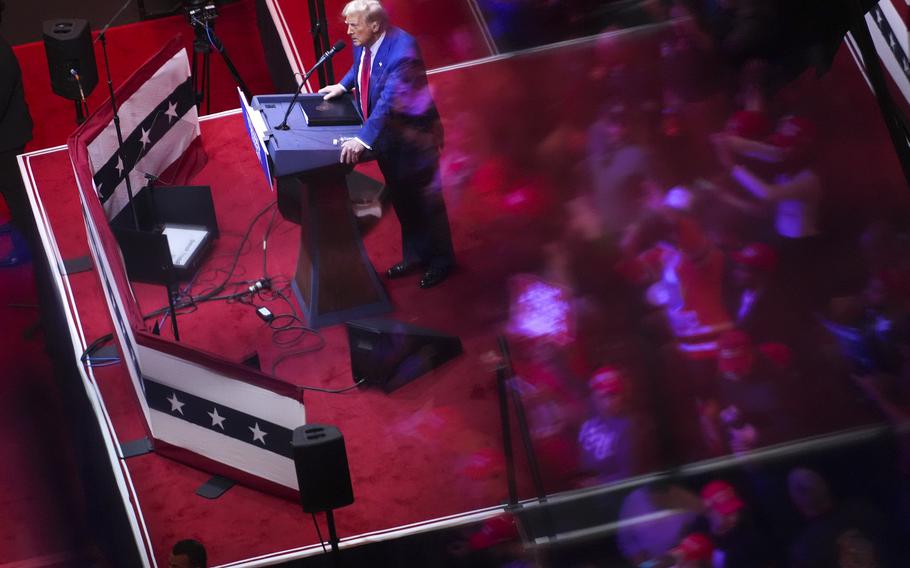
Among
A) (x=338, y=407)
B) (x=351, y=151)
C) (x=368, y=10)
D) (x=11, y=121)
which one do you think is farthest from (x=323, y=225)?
(x=11, y=121)

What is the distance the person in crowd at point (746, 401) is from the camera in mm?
3369

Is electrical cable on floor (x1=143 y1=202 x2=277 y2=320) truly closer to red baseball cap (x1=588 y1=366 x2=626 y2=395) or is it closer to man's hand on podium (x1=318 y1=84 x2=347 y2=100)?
man's hand on podium (x1=318 y1=84 x2=347 y2=100)

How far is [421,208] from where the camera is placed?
4.10 metres

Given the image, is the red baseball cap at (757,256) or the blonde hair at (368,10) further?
the red baseball cap at (757,256)

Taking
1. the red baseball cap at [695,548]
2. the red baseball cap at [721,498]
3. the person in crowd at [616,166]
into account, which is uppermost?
the person in crowd at [616,166]

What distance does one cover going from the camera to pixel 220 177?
4.79m

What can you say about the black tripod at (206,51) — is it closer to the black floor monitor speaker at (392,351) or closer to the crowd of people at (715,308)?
the black floor monitor speaker at (392,351)

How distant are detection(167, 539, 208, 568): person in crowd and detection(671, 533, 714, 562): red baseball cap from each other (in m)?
1.34

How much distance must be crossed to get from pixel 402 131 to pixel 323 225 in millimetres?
451

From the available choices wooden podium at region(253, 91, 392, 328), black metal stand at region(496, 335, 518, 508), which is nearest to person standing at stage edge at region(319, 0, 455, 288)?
wooden podium at region(253, 91, 392, 328)

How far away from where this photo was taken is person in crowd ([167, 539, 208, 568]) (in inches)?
118

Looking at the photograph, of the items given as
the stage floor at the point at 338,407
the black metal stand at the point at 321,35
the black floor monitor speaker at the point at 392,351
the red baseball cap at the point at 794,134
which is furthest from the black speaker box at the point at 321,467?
the red baseball cap at the point at 794,134

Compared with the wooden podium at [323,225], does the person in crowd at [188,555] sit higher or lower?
lower

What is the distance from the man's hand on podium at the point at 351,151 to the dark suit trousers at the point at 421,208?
227 millimetres
